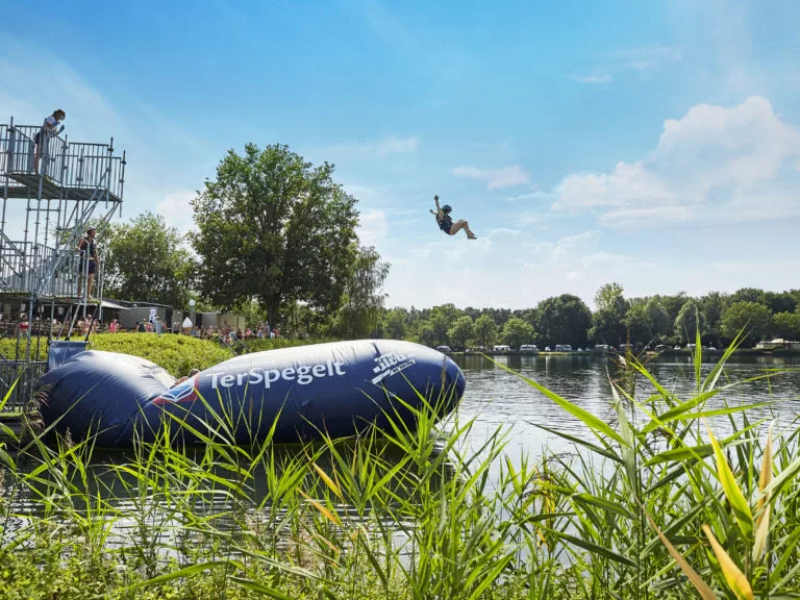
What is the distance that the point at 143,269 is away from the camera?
62.9m

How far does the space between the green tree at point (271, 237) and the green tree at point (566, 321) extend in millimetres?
91694

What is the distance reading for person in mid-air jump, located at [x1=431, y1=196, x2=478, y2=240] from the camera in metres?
19.4

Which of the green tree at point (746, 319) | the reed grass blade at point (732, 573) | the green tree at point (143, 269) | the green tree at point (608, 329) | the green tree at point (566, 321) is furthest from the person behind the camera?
the green tree at point (566, 321)

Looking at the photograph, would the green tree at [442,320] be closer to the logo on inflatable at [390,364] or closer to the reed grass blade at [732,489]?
the logo on inflatable at [390,364]

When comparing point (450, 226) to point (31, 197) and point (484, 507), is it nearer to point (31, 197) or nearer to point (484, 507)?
point (31, 197)

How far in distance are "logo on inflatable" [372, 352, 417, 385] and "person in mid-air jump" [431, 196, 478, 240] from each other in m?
7.99

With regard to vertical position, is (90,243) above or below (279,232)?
below

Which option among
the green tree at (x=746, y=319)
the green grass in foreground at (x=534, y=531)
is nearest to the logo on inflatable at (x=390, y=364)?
the green grass in foreground at (x=534, y=531)

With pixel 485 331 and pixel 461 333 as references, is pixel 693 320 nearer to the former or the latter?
pixel 461 333

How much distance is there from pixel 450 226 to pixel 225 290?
24.1 metres

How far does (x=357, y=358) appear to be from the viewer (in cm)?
1202

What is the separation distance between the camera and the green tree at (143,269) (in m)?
62.5

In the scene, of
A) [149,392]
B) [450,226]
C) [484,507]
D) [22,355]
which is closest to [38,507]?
[149,392]

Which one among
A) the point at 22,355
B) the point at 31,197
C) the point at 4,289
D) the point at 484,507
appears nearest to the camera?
the point at 484,507
